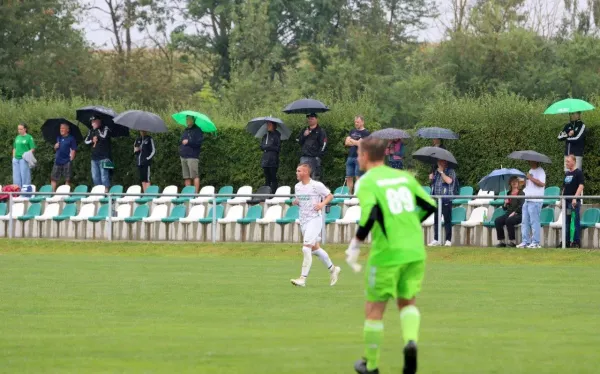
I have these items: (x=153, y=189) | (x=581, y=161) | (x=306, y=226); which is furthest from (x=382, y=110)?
(x=306, y=226)

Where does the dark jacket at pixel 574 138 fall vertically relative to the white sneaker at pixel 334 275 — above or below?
above

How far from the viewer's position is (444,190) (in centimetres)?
2812

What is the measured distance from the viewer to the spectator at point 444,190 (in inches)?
1078

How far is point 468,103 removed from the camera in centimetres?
3372

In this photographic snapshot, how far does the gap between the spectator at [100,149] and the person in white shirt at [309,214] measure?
1423cm

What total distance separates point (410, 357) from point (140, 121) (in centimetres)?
2384

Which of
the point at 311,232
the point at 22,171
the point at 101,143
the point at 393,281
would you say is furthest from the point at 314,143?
the point at 393,281

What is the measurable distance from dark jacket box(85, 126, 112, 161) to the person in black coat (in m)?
4.34

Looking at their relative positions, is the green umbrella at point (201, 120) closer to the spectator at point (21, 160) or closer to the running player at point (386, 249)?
the spectator at point (21, 160)

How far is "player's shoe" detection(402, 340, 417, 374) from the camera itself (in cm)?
1004

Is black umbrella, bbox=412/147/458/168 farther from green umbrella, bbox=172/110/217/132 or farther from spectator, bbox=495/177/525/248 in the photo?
green umbrella, bbox=172/110/217/132

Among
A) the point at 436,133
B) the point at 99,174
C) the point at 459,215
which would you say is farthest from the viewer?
the point at 99,174

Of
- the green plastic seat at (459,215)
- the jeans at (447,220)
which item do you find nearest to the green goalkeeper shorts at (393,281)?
the jeans at (447,220)

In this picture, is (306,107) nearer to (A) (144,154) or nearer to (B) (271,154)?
(B) (271,154)
